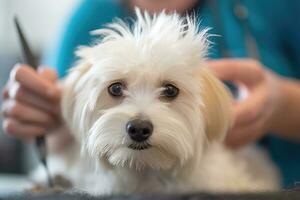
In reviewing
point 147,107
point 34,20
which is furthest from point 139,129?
point 34,20

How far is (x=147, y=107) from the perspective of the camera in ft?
2.31

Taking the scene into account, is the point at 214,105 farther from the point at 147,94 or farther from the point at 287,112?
the point at 287,112

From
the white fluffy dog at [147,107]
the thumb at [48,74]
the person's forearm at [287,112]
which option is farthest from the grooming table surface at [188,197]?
the person's forearm at [287,112]

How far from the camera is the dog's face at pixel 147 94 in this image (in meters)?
0.69

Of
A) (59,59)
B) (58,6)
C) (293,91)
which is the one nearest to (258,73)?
(293,91)

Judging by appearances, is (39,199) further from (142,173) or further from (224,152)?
(224,152)

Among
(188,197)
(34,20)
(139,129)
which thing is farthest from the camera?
(34,20)

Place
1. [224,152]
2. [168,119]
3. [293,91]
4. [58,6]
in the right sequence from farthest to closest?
[58,6], [293,91], [224,152], [168,119]

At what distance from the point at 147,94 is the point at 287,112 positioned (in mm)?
458

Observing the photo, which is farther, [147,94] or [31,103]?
[31,103]

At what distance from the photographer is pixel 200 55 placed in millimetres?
723

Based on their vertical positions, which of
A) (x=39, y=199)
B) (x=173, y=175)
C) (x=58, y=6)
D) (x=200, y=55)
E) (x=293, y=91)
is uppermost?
(x=58, y=6)

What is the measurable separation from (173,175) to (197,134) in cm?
9

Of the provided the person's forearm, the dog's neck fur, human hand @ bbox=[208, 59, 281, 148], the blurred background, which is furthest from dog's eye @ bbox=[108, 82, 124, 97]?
the blurred background
